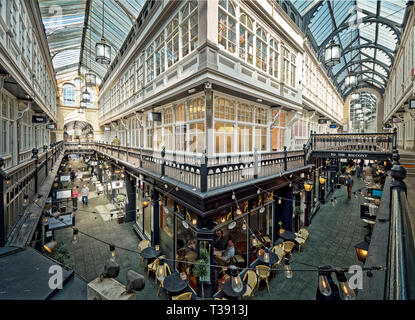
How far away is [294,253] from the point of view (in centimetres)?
1038

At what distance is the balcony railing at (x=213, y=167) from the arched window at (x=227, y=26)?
15.8ft

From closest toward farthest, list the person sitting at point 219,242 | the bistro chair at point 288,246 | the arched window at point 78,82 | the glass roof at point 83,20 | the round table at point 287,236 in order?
the person sitting at point 219,242
the round table at point 287,236
the bistro chair at point 288,246
the glass roof at point 83,20
the arched window at point 78,82

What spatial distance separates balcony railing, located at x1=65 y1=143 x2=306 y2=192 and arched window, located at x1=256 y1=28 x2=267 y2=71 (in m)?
4.89

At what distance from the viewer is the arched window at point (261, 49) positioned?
9.40 metres

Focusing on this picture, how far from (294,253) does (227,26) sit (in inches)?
475

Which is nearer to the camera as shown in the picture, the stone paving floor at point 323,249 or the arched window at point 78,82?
the stone paving floor at point 323,249

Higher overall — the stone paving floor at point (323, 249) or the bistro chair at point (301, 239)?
the bistro chair at point (301, 239)

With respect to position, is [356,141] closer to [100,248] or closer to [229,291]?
[229,291]

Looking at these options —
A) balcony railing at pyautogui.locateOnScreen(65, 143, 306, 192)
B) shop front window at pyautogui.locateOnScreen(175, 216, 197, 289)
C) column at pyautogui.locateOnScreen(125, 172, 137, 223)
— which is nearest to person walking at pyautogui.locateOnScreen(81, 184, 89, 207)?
column at pyautogui.locateOnScreen(125, 172, 137, 223)

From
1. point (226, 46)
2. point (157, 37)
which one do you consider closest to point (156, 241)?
point (226, 46)

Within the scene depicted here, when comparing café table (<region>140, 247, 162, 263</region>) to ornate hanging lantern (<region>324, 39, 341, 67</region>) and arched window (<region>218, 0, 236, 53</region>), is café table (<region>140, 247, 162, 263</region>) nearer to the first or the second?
arched window (<region>218, 0, 236, 53</region>)

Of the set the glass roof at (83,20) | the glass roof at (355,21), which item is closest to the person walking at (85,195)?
the glass roof at (83,20)

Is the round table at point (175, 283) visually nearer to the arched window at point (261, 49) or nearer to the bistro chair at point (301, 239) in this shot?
the bistro chair at point (301, 239)
